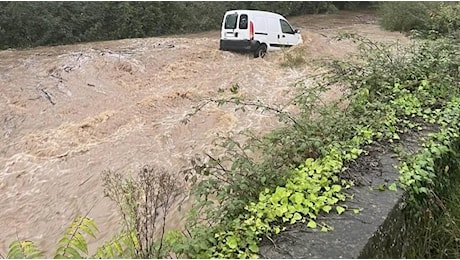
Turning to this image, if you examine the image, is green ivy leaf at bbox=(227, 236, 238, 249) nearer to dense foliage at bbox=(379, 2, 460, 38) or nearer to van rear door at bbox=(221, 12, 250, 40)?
van rear door at bbox=(221, 12, 250, 40)

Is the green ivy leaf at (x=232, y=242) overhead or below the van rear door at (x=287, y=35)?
overhead

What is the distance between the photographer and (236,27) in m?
14.8

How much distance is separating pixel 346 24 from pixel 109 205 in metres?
15.9

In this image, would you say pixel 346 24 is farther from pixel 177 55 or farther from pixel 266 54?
pixel 177 55

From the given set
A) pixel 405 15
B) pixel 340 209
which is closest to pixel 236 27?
pixel 405 15

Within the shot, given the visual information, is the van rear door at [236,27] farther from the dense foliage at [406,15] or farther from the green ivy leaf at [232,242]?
the green ivy leaf at [232,242]

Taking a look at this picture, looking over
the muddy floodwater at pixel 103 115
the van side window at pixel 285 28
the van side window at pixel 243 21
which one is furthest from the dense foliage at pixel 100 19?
the van side window at pixel 285 28

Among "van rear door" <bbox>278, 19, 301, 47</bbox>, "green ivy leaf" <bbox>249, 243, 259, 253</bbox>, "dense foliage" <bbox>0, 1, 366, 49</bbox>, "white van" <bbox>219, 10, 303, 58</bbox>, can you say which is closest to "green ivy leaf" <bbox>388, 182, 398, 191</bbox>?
"green ivy leaf" <bbox>249, 243, 259, 253</bbox>

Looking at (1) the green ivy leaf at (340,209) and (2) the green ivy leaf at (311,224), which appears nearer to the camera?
(2) the green ivy leaf at (311,224)

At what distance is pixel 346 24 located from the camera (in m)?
21.4

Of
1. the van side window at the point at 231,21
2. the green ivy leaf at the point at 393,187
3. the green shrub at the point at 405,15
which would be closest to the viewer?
the green ivy leaf at the point at 393,187

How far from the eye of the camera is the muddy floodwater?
26.8ft

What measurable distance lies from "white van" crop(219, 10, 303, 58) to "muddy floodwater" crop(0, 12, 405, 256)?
0.32 meters

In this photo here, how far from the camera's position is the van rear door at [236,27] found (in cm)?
1466
